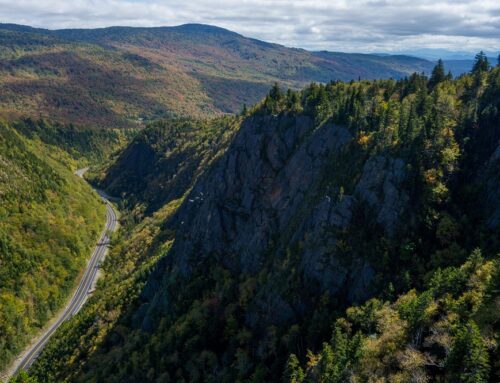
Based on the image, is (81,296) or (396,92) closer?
(396,92)

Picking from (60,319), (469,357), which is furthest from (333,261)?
(60,319)

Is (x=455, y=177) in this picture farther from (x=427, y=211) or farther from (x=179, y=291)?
(x=179, y=291)

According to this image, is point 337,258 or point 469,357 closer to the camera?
point 469,357

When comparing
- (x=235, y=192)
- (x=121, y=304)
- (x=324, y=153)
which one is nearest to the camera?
(x=324, y=153)

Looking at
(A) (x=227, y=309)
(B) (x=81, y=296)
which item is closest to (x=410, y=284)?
(A) (x=227, y=309)

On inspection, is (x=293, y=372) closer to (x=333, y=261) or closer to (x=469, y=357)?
(x=333, y=261)

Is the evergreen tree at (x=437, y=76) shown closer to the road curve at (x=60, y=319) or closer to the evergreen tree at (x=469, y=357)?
the evergreen tree at (x=469, y=357)

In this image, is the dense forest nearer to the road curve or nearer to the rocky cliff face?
the rocky cliff face

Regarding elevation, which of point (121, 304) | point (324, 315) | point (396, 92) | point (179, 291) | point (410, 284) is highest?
point (396, 92)
